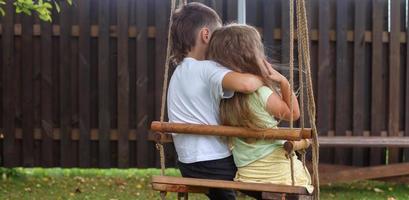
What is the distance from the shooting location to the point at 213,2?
6.74 m

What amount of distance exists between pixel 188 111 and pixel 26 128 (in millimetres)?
3876

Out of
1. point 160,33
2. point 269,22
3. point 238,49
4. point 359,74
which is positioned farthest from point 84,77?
point 238,49

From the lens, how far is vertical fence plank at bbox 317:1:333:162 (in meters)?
6.78

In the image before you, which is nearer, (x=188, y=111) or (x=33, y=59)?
(x=188, y=111)

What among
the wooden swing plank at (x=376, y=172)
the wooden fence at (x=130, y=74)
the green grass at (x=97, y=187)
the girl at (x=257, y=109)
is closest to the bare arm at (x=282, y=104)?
the girl at (x=257, y=109)

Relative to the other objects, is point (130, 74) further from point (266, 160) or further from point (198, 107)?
point (266, 160)

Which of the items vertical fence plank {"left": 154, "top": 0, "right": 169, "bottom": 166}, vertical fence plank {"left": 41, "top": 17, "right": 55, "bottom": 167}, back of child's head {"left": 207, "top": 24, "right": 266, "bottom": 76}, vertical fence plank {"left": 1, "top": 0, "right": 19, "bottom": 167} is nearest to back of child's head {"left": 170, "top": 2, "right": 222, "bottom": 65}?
back of child's head {"left": 207, "top": 24, "right": 266, "bottom": 76}

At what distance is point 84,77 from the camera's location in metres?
6.76

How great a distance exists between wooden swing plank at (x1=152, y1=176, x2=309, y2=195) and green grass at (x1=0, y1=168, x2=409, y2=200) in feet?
9.64

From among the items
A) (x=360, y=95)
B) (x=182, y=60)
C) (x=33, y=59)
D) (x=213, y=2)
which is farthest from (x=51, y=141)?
(x=182, y=60)

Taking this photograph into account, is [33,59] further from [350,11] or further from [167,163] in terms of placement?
[350,11]

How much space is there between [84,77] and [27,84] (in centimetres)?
53

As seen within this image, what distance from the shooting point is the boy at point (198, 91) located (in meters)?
3.15

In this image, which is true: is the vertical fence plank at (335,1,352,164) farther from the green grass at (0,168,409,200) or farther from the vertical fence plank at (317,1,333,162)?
the green grass at (0,168,409,200)
